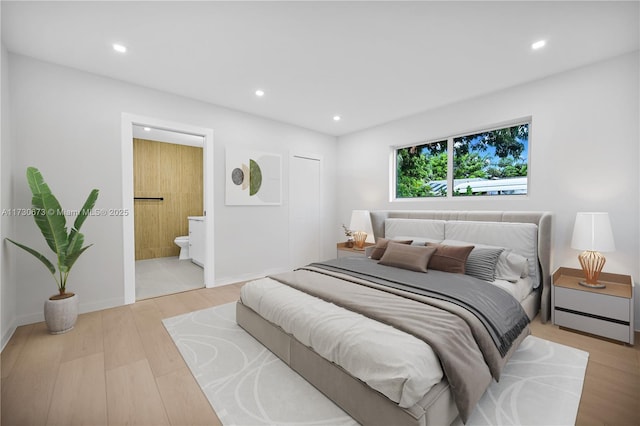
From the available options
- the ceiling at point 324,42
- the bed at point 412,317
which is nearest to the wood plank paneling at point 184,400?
the bed at point 412,317

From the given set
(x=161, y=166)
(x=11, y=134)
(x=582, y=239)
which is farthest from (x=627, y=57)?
(x=161, y=166)

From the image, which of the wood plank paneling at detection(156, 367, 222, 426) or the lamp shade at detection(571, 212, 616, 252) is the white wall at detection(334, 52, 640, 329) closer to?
the lamp shade at detection(571, 212, 616, 252)

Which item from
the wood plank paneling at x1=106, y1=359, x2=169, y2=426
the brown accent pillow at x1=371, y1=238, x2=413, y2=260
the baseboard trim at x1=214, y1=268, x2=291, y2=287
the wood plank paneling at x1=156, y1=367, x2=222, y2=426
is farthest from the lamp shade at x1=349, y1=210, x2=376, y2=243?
the wood plank paneling at x1=106, y1=359, x2=169, y2=426

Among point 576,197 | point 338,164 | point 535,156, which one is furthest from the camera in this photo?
point 338,164

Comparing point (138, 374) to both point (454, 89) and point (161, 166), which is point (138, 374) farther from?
point (161, 166)

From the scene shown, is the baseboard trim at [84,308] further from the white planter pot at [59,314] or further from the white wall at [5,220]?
the white planter pot at [59,314]

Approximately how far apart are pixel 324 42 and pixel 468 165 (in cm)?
264

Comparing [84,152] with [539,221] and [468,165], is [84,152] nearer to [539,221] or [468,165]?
[468,165]

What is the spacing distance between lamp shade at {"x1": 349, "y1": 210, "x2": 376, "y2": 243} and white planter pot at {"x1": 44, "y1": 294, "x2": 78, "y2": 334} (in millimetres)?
3600

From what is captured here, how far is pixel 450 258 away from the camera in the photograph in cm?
280

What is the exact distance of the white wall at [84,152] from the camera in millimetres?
2705

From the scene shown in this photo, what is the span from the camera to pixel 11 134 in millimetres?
2623

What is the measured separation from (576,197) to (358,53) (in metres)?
2.69

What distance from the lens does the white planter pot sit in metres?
2.51
